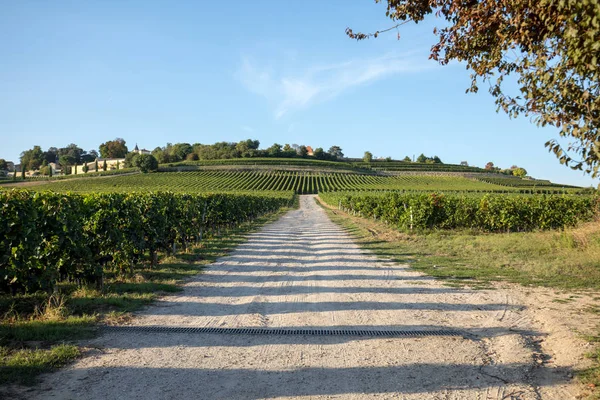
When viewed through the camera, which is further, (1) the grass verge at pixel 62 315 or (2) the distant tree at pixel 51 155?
(2) the distant tree at pixel 51 155

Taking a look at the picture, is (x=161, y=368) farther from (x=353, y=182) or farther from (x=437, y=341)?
(x=353, y=182)

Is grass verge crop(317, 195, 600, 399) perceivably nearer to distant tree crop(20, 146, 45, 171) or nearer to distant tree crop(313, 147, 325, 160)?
distant tree crop(313, 147, 325, 160)

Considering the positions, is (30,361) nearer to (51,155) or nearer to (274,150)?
(274,150)

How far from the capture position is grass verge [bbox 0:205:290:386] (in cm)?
437

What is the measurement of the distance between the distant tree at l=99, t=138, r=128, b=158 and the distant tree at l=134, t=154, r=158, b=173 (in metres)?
67.1

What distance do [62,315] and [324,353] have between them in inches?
161

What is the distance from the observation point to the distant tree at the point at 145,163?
102m

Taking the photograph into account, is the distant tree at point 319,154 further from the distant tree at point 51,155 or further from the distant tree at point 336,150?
the distant tree at point 51,155

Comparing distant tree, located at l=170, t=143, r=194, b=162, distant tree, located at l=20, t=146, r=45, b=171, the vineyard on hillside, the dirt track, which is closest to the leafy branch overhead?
the dirt track

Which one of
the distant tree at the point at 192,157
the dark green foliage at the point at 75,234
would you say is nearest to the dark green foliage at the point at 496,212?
the dark green foliage at the point at 75,234

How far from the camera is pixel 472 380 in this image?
13.3 ft

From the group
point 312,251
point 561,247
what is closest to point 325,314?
point 312,251

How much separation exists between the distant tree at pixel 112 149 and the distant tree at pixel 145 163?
220 ft

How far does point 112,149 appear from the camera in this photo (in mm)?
164125
